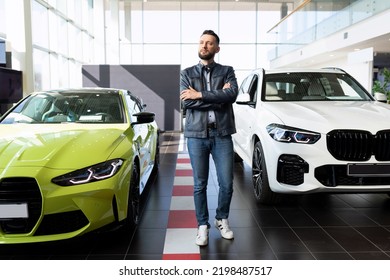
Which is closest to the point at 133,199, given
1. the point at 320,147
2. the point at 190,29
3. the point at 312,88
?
the point at 320,147

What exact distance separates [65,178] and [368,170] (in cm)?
234

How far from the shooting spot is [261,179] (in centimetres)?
372

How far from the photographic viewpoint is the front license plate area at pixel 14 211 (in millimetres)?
2287

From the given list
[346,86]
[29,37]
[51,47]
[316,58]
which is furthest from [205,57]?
[316,58]

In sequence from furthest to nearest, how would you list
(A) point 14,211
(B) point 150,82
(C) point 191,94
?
(B) point 150,82, (C) point 191,94, (A) point 14,211

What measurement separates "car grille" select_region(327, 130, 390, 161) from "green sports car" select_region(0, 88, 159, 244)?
1.64m

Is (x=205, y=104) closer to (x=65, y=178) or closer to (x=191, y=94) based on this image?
(x=191, y=94)

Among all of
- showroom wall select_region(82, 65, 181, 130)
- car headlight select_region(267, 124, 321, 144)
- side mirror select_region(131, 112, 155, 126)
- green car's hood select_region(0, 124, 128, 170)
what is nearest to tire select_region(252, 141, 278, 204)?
car headlight select_region(267, 124, 321, 144)

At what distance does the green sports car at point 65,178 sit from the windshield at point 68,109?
102mm

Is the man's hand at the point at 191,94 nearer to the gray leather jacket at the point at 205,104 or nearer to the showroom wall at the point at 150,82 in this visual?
the gray leather jacket at the point at 205,104

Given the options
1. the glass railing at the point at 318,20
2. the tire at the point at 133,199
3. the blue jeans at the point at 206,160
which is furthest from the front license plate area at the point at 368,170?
the glass railing at the point at 318,20
